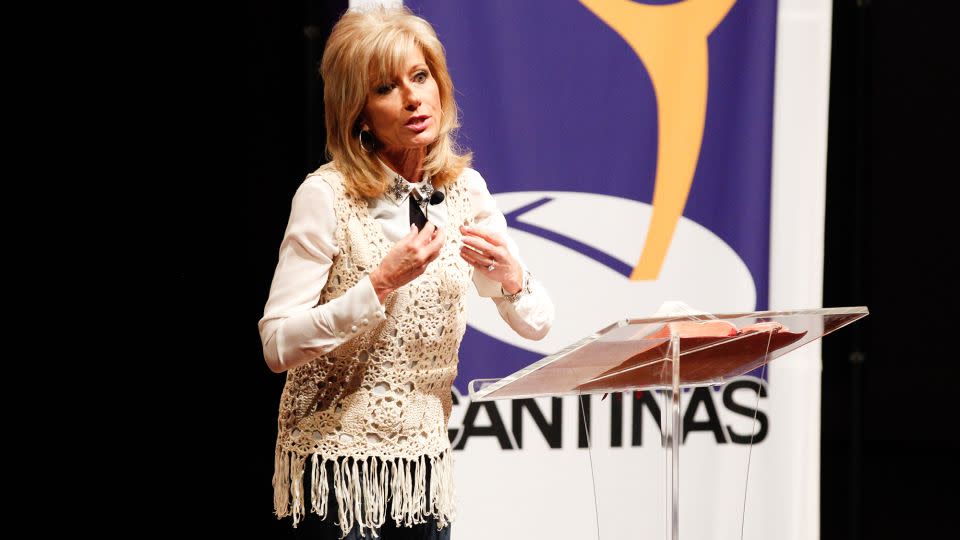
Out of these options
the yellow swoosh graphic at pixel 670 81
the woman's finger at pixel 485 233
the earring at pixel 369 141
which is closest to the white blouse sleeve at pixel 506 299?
the woman's finger at pixel 485 233

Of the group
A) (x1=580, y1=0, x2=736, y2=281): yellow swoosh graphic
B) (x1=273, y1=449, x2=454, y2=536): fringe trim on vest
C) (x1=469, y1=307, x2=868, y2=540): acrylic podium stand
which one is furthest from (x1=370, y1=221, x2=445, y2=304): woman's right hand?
(x1=580, y1=0, x2=736, y2=281): yellow swoosh graphic

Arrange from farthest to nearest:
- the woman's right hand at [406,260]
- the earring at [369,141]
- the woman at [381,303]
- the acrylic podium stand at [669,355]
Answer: the earring at [369,141] → the woman at [381,303] → the woman's right hand at [406,260] → the acrylic podium stand at [669,355]

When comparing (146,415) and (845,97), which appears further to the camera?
(845,97)

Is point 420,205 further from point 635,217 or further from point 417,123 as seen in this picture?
point 635,217

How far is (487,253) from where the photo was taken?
2.02 m

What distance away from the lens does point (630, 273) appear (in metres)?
3.10

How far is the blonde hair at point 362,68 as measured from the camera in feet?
6.62

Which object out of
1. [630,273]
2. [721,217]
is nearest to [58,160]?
[630,273]

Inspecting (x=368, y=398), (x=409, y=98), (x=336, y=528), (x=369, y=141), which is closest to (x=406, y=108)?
(x=409, y=98)

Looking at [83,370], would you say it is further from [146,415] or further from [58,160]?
[58,160]

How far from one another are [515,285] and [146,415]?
4.67ft

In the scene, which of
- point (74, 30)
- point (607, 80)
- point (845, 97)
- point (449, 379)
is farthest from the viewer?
point (845, 97)

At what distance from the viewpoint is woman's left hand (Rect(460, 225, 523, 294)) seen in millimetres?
2000

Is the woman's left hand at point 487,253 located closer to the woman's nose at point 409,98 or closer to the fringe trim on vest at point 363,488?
the woman's nose at point 409,98
